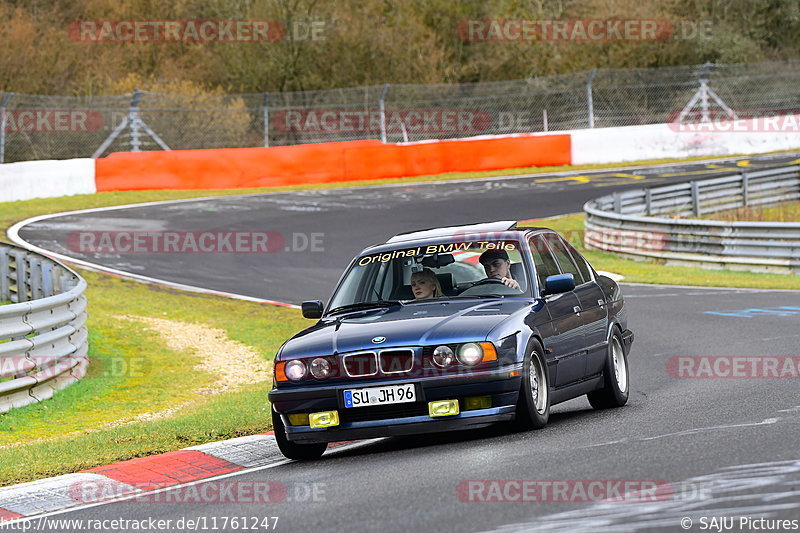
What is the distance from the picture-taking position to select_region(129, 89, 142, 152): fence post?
114 feet

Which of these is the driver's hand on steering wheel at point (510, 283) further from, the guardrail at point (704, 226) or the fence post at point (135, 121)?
the fence post at point (135, 121)

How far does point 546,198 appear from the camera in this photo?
31.6 meters

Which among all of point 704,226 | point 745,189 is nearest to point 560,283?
point 704,226

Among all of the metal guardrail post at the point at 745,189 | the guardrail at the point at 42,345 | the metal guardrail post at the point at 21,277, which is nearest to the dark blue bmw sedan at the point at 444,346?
the guardrail at the point at 42,345

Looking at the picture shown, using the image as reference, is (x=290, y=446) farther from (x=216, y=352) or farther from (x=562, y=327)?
(x=216, y=352)

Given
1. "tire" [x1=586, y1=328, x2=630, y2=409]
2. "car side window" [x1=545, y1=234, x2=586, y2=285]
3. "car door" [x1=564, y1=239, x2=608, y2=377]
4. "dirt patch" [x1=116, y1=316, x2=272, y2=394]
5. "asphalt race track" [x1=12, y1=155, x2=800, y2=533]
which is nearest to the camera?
"asphalt race track" [x1=12, y1=155, x2=800, y2=533]

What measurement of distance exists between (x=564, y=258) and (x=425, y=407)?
2.64m

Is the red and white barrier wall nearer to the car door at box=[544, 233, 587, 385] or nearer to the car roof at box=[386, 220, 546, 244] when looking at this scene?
the car roof at box=[386, 220, 546, 244]

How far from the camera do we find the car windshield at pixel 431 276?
9.15 metres

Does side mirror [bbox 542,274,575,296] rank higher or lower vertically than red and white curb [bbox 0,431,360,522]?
higher

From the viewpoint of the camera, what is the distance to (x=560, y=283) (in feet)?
28.9

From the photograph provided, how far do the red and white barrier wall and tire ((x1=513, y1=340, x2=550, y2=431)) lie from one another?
25093mm

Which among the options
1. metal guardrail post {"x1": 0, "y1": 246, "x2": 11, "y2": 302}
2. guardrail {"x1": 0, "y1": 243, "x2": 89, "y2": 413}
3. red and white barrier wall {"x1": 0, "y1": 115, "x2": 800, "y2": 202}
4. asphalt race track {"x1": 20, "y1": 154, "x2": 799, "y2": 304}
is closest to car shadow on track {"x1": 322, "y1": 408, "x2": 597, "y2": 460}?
guardrail {"x1": 0, "y1": 243, "x2": 89, "y2": 413}

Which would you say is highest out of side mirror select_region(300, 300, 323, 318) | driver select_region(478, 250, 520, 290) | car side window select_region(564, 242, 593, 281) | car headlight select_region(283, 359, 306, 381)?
driver select_region(478, 250, 520, 290)
